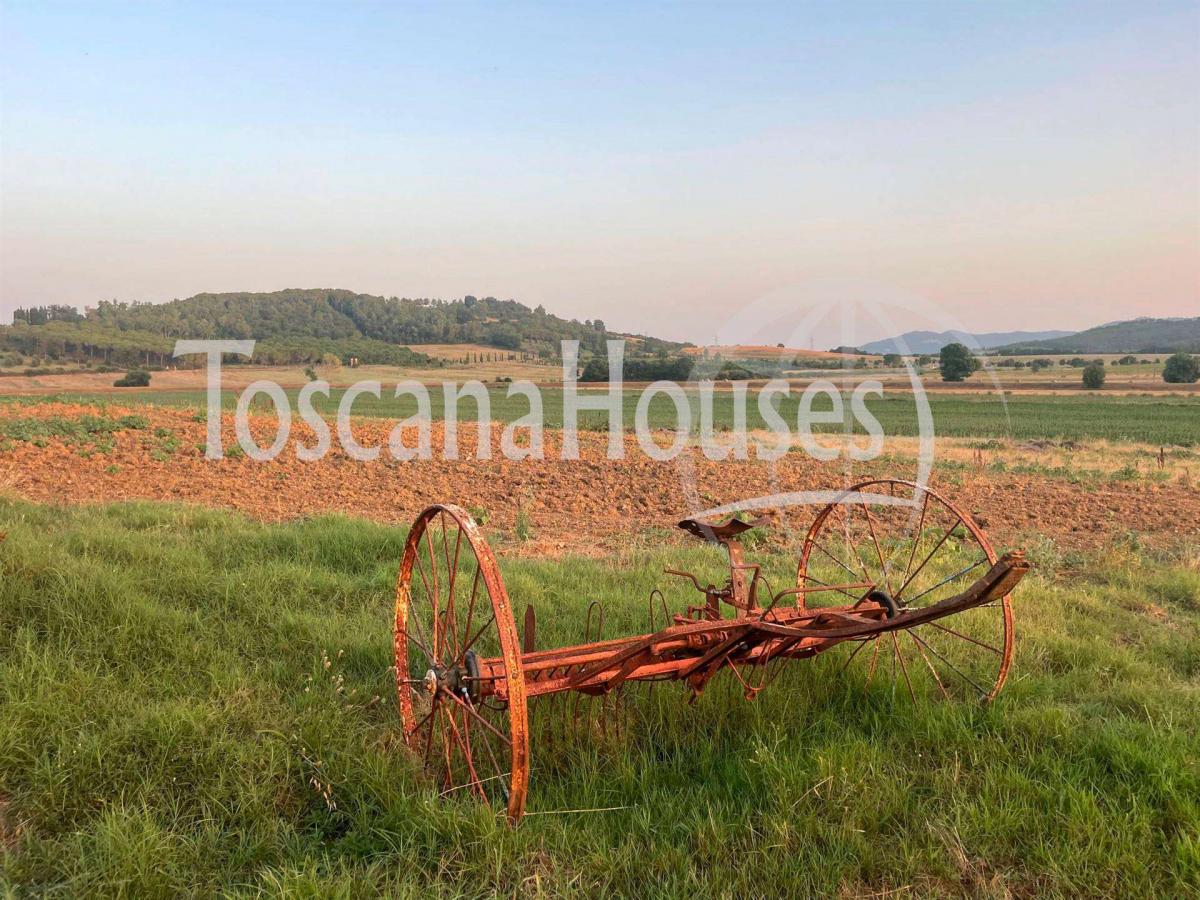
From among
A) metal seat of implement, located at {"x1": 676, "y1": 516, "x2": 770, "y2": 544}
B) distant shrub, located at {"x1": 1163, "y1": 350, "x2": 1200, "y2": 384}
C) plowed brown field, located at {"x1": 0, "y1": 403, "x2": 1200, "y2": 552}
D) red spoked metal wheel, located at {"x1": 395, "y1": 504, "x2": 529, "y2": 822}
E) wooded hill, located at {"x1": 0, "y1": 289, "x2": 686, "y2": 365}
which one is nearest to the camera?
red spoked metal wheel, located at {"x1": 395, "y1": 504, "x2": 529, "y2": 822}

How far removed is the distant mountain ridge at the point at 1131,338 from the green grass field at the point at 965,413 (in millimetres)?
88320

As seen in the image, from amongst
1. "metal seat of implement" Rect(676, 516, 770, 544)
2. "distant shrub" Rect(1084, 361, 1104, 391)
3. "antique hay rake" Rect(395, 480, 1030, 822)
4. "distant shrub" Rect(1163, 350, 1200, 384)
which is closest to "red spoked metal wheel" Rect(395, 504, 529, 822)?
"antique hay rake" Rect(395, 480, 1030, 822)

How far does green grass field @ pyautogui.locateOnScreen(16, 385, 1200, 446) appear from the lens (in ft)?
97.0

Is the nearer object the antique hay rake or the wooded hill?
the antique hay rake

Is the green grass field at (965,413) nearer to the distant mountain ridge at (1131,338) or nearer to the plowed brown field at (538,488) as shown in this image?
the plowed brown field at (538,488)

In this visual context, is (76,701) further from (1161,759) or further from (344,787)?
(1161,759)

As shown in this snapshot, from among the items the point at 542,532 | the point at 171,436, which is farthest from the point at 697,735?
the point at 171,436

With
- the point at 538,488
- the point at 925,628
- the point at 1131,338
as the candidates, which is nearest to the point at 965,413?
the point at 538,488

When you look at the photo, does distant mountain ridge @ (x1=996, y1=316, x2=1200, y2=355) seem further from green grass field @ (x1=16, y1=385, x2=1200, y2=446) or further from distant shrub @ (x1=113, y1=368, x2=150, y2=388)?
distant shrub @ (x1=113, y1=368, x2=150, y2=388)

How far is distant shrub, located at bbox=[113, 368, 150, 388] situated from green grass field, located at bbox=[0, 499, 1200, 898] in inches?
2437

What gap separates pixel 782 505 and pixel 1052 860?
8.04 m

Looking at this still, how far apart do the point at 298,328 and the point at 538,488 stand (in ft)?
286

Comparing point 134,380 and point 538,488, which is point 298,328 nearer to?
point 134,380

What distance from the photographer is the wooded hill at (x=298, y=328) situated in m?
74.4
